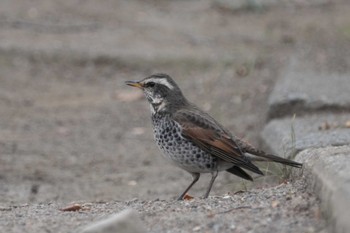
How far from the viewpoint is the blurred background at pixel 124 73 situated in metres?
9.67

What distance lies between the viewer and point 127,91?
43.3 feet

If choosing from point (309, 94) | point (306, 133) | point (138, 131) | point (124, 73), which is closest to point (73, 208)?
point (306, 133)

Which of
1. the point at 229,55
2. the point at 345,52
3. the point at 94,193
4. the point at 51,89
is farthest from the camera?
the point at 229,55

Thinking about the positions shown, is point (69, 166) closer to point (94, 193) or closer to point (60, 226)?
point (94, 193)

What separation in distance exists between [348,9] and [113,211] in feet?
37.5

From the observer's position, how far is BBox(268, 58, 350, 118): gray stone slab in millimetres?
9898

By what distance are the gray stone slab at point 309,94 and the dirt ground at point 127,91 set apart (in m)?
0.31

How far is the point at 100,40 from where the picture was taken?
15055 mm

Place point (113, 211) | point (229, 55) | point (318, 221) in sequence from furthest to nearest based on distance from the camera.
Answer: point (229, 55), point (113, 211), point (318, 221)

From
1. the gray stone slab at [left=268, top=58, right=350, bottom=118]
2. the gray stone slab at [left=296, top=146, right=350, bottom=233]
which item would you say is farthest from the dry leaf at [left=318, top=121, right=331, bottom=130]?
the gray stone slab at [left=296, top=146, right=350, bottom=233]

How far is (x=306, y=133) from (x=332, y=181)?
3.36m

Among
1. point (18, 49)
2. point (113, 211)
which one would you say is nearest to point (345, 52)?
point (18, 49)

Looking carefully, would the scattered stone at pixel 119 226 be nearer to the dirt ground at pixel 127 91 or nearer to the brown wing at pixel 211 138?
the dirt ground at pixel 127 91

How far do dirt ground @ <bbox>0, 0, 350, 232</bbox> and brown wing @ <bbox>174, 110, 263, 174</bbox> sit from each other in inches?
13.6
